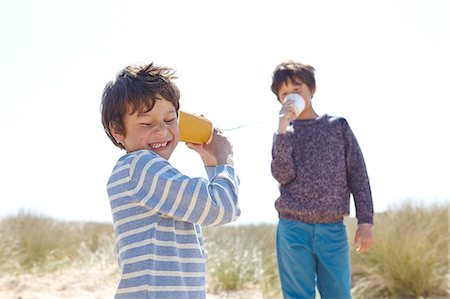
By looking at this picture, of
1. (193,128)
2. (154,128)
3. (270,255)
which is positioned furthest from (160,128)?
(270,255)

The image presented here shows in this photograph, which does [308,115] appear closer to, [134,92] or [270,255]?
[134,92]

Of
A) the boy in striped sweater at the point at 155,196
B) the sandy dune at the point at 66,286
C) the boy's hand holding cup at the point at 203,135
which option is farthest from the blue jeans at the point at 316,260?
the sandy dune at the point at 66,286

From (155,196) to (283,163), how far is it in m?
1.46

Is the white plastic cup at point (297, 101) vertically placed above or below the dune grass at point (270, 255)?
above

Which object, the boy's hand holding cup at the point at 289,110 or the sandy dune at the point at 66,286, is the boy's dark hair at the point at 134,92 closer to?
the boy's hand holding cup at the point at 289,110

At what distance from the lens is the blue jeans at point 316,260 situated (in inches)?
122

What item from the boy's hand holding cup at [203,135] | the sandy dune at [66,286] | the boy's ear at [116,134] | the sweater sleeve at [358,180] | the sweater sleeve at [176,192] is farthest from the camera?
the sandy dune at [66,286]

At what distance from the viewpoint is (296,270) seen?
10.2ft

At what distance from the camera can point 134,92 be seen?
6.02 feet

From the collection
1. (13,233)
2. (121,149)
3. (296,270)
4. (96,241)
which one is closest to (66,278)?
(13,233)

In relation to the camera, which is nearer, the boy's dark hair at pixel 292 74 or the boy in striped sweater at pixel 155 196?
the boy in striped sweater at pixel 155 196

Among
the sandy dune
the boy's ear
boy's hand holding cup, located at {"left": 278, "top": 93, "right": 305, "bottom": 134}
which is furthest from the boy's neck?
the sandy dune

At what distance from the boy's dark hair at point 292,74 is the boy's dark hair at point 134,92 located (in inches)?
58.4

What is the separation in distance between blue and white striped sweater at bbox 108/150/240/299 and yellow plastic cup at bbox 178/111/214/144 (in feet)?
0.85
